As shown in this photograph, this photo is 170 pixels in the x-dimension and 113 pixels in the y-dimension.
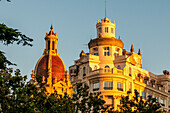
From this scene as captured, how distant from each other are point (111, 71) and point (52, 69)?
17.0 metres

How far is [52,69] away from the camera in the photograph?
107438mm

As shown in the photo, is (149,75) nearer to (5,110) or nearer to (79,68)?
(79,68)

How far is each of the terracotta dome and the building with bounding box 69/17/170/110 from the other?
7.79 feet

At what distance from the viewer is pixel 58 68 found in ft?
356

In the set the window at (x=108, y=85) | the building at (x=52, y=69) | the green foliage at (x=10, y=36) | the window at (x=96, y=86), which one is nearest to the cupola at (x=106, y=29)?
the building at (x=52, y=69)

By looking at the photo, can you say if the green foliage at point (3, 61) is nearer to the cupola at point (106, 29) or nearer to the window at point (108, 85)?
the window at point (108, 85)

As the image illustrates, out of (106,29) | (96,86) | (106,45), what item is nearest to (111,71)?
(96,86)

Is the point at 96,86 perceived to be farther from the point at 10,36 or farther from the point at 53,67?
the point at 10,36

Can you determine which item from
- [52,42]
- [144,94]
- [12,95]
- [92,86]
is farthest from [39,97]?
[52,42]

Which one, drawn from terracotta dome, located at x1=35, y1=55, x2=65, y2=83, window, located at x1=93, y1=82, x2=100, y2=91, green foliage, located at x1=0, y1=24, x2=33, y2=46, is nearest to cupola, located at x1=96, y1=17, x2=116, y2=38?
window, located at x1=93, y1=82, x2=100, y2=91

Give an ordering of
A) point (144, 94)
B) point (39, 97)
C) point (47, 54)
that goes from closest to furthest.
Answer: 1. point (39, 97)
2. point (144, 94)
3. point (47, 54)

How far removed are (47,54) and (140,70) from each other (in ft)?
67.7

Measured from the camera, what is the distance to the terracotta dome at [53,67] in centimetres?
10657

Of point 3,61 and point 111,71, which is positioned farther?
point 111,71
